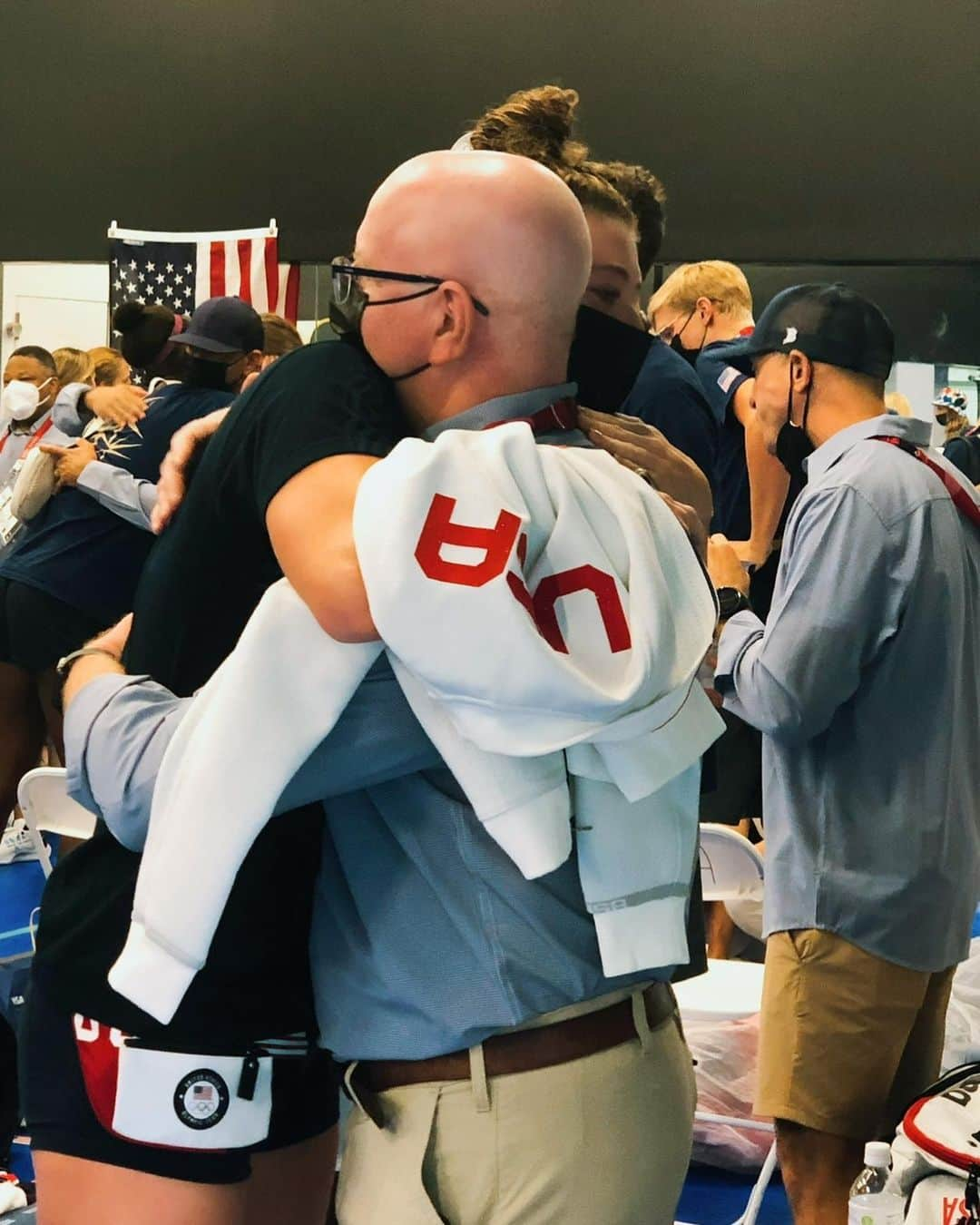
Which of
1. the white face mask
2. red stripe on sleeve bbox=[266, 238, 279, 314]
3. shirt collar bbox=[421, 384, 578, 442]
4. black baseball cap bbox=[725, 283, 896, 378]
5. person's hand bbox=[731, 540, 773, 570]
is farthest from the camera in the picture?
red stripe on sleeve bbox=[266, 238, 279, 314]

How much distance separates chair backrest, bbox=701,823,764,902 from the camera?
321cm

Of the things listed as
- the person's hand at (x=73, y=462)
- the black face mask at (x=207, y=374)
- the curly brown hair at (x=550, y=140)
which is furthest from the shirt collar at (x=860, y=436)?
the person's hand at (x=73, y=462)

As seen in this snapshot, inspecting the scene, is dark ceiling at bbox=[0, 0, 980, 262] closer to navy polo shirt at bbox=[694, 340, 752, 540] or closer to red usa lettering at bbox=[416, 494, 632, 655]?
navy polo shirt at bbox=[694, 340, 752, 540]

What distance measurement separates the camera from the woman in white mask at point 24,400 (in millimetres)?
6027

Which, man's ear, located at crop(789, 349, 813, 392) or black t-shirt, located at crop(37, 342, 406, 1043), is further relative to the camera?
man's ear, located at crop(789, 349, 813, 392)

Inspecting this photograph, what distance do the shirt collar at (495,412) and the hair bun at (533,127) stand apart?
2.03ft

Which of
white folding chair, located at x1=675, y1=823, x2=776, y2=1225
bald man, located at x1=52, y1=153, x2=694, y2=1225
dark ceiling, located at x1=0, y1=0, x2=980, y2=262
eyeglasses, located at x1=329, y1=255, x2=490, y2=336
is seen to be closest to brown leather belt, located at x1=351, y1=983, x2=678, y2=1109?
bald man, located at x1=52, y1=153, x2=694, y2=1225

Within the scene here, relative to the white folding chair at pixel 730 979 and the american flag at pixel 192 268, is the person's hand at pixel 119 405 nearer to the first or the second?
the white folding chair at pixel 730 979

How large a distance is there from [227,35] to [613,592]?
7.82 metres

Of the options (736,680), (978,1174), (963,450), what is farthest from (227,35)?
(978,1174)

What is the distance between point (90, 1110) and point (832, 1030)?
1334mm

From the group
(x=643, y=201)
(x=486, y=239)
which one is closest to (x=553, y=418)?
(x=486, y=239)

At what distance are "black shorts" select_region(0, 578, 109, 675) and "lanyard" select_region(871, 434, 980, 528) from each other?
109 inches

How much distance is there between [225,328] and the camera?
3811 mm
